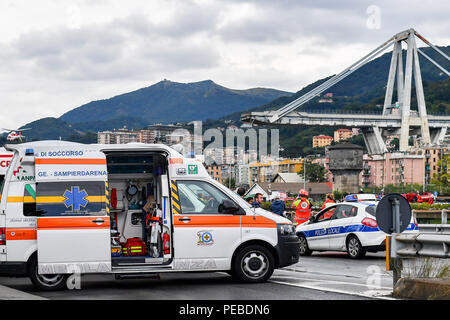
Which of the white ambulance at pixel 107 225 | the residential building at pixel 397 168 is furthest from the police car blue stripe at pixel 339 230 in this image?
the residential building at pixel 397 168

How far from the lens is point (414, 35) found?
479 feet

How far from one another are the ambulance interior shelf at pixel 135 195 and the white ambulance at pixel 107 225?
37 centimetres

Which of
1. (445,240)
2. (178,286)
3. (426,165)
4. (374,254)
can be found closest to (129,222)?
(178,286)

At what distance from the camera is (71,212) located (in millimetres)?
11430

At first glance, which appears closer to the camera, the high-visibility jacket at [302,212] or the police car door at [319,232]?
the police car door at [319,232]

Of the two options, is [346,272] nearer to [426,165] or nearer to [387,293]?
[387,293]

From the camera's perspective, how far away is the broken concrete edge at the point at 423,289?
9.30 m

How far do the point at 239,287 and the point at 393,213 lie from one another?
2736mm

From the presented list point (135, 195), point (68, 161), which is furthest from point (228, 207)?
point (68, 161)

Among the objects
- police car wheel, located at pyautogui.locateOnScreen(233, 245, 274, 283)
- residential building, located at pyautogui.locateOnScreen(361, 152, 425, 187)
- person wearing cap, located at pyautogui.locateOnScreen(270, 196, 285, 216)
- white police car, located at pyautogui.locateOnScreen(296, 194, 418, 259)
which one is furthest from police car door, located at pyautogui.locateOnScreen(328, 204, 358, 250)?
residential building, located at pyautogui.locateOnScreen(361, 152, 425, 187)

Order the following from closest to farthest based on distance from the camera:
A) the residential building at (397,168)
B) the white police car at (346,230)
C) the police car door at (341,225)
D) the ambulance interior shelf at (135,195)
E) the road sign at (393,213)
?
the road sign at (393,213) < the ambulance interior shelf at (135,195) < the white police car at (346,230) < the police car door at (341,225) < the residential building at (397,168)

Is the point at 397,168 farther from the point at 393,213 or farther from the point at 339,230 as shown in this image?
the point at 393,213

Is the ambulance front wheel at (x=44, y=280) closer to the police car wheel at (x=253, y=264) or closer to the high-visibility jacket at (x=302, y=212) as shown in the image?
the police car wheel at (x=253, y=264)
